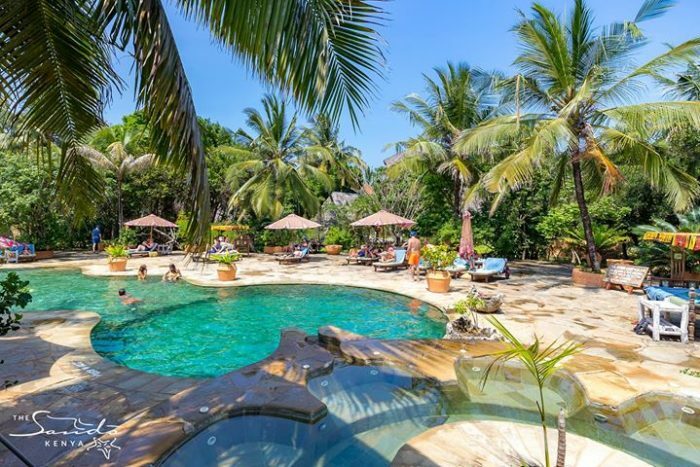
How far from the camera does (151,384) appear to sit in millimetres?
4523

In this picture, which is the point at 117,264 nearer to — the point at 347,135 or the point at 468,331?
the point at 468,331

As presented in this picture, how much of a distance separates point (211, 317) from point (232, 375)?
445cm

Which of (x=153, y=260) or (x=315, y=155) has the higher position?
(x=315, y=155)

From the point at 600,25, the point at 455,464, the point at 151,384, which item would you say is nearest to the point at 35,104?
the point at 151,384

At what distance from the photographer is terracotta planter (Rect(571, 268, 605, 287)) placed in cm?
1080

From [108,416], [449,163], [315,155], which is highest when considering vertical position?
[315,155]

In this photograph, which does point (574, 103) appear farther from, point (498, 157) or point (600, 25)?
point (498, 157)

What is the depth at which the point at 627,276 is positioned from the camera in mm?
9938

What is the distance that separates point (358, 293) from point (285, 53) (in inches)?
358

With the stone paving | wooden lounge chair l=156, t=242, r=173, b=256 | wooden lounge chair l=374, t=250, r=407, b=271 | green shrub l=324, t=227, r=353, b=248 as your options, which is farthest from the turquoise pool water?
green shrub l=324, t=227, r=353, b=248

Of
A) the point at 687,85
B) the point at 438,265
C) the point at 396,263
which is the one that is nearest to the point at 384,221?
the point at 396,263

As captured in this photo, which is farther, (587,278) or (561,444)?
(587,278)

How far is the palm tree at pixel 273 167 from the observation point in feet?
64.7

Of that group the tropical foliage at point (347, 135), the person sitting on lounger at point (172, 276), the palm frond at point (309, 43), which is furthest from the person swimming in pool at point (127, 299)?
the palm frond at point (309, 43)
